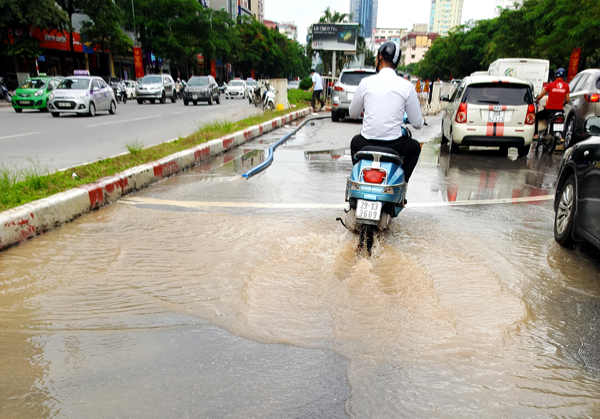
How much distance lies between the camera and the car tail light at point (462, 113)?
9.71 metres

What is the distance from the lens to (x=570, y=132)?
10469 millimetres

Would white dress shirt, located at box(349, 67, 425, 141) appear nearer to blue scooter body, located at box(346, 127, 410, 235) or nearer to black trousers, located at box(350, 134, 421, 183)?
black trousers, located at box(350, 134, 421, 183)

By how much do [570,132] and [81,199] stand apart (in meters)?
9.69

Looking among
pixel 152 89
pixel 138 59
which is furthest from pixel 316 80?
pixel 138 59

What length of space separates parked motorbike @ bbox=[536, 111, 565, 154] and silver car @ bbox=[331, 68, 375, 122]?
20.7 ft

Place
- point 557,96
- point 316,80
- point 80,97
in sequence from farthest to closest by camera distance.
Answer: point 316,80 < point 80,97 < point 557,96

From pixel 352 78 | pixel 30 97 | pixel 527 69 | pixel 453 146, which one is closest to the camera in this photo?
pixel 453 146

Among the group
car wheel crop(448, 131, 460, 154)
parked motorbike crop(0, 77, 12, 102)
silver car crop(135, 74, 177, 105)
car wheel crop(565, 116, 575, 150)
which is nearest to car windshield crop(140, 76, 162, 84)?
silver car crop(135, 74, 177, 105)

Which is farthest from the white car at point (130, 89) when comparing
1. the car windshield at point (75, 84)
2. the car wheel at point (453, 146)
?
the car wheel at point (453, 146)

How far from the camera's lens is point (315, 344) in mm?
2684

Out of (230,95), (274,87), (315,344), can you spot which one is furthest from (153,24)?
(315,344)

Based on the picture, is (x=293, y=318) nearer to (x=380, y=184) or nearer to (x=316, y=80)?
(x=380, y=184)

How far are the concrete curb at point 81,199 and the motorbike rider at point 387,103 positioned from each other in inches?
116

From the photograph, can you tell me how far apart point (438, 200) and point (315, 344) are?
3935 millimetres
